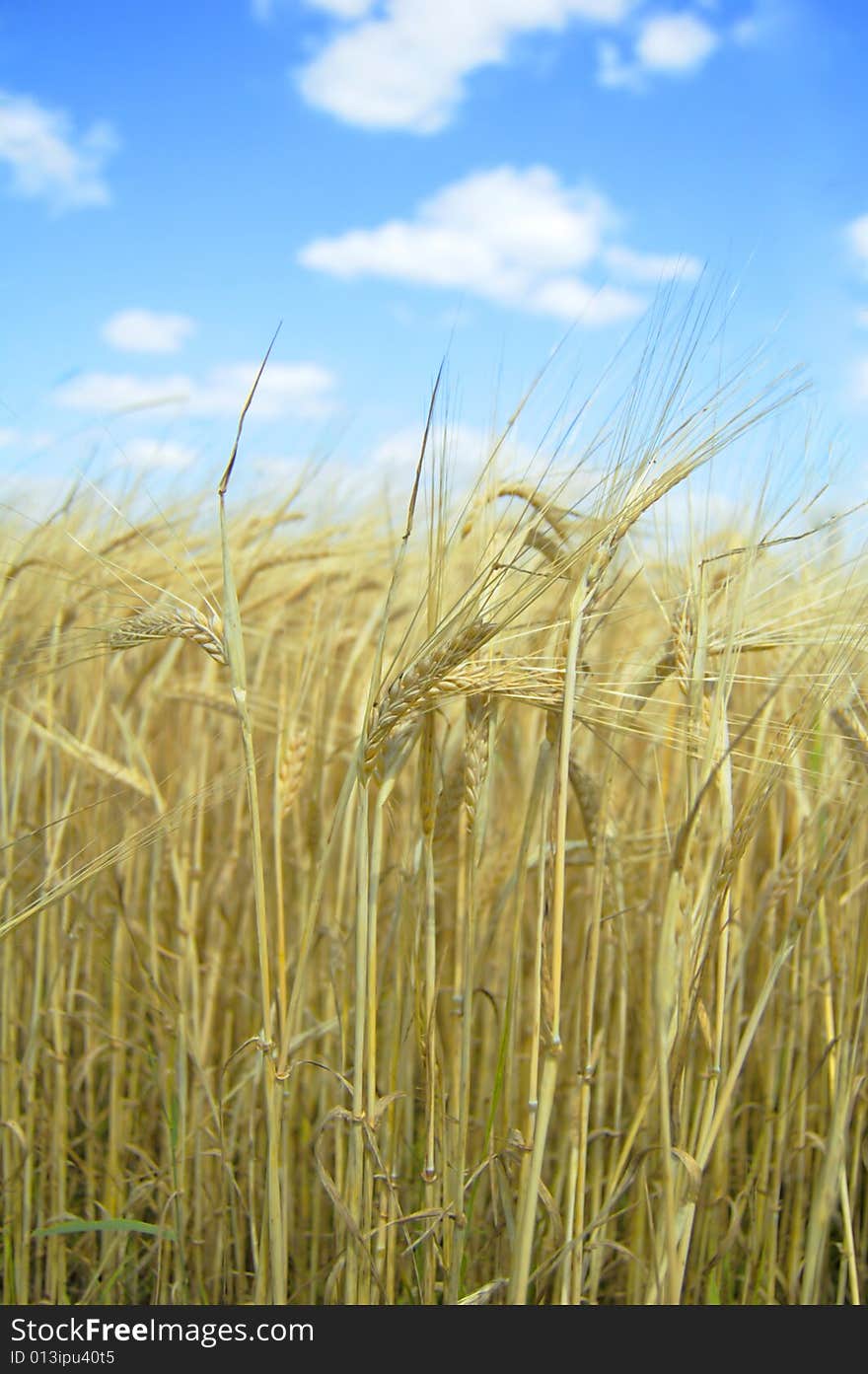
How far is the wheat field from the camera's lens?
3.38 feet

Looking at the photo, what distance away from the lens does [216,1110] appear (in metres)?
1.29

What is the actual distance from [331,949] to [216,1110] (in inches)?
13.0

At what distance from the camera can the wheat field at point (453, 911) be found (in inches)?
40.6

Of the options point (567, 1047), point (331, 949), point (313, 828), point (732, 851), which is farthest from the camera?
point (567, 1047)

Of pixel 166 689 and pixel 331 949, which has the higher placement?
pixel 166 689

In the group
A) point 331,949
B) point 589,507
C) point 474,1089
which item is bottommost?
point 474,1089

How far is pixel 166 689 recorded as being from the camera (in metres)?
2.38

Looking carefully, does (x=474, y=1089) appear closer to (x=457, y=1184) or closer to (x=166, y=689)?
(x=457, y=1184)

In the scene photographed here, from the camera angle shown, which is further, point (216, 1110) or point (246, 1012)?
point (246, 1012)

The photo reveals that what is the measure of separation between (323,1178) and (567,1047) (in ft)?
3.19

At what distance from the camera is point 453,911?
2217 mm
